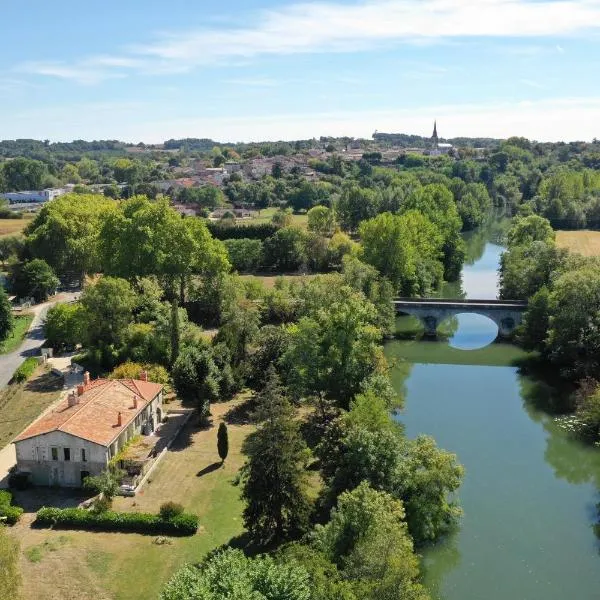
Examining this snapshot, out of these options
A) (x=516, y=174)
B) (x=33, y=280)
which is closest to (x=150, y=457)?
(x=33, y=280)

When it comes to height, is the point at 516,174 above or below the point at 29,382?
above

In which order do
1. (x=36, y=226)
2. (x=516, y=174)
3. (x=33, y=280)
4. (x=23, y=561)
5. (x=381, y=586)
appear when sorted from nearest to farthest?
(x=381, y=586)
(x=23, y=561)
(x=33, y=280)
(x=36, y=226)
(x=516, y=174)

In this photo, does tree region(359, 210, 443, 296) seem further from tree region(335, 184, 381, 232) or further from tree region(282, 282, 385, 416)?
tree region(335, 184, 381, 232)

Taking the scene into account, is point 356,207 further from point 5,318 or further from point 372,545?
point 372,545

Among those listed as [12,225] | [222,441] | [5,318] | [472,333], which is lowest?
[472,333]

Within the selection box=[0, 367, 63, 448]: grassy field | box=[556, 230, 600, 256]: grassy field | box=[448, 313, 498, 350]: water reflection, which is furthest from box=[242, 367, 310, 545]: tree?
box=[556, 230, 600, 256]: grassy field

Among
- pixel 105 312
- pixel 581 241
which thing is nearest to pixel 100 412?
pixel 105 312

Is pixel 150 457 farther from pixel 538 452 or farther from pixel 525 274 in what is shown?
pixel 525 274
